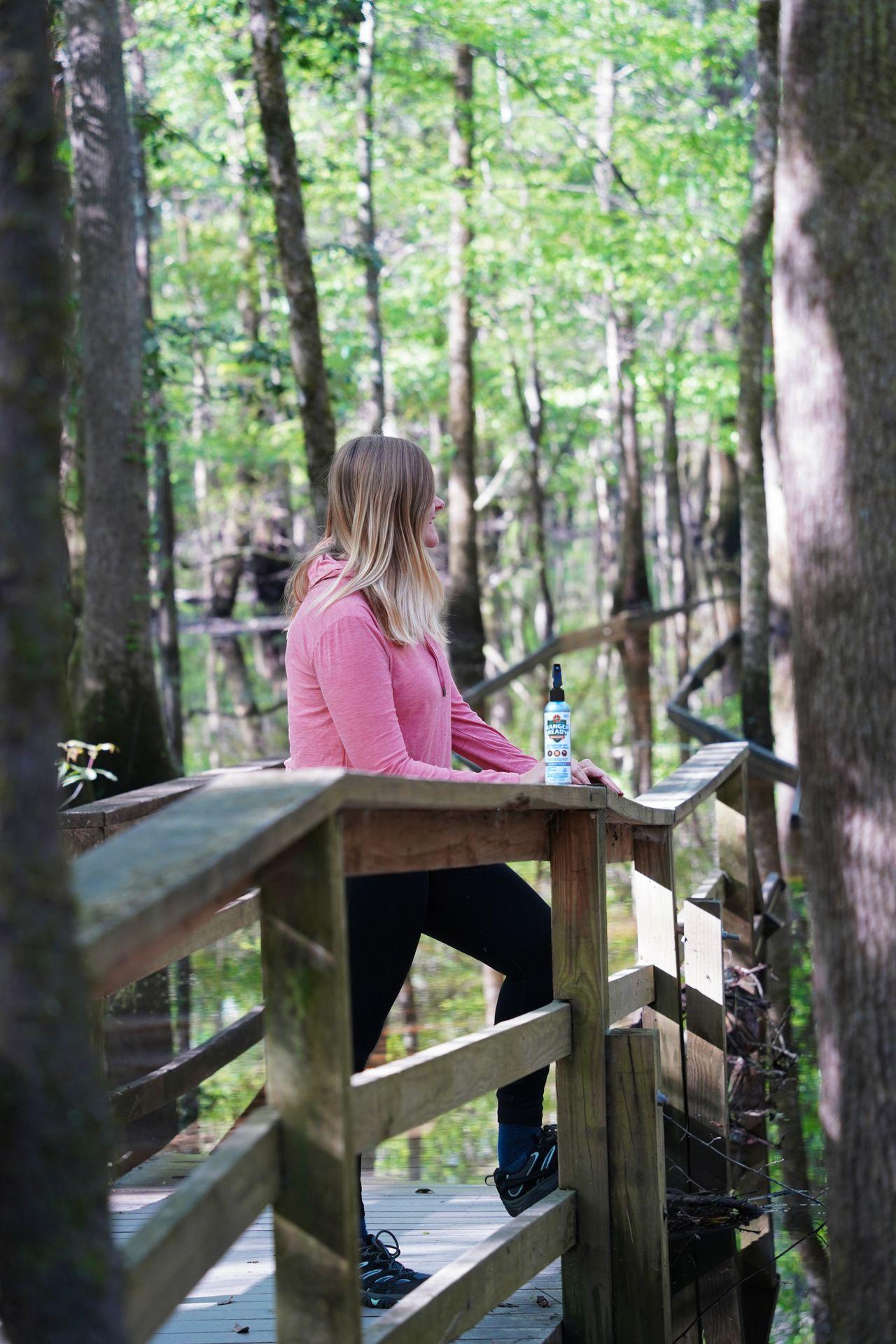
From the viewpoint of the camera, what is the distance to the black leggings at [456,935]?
328cm

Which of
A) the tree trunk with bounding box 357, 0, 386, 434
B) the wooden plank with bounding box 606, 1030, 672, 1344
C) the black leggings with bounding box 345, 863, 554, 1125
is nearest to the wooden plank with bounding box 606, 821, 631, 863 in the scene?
the black leggings with bounding box 345, 863, 554, 1125

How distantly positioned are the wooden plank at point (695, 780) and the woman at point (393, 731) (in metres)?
0.71

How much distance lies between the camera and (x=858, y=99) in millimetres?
2727

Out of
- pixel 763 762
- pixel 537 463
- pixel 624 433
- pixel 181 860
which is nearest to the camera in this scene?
pixel 181 860

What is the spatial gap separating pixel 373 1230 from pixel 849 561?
2.25 metres

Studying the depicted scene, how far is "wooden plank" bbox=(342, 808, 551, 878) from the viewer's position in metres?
2.46

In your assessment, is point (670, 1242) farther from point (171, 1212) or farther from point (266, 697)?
point (266, 697)

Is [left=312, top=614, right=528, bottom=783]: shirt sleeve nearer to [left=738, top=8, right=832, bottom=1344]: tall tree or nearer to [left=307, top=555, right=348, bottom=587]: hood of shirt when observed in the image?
[left=307, top=555, right=348, bottom=587]: hood of shirt

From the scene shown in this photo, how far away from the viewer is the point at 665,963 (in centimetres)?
460

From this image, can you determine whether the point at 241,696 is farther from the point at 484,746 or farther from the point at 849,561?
the point at 849,561

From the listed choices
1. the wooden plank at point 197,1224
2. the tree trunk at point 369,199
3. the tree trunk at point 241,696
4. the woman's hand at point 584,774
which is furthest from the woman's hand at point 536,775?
the tree trunk at point 369,199

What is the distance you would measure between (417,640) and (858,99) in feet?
4.70

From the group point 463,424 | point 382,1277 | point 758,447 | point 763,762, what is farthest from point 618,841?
point 463,424

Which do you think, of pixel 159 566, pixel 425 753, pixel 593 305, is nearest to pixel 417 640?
pixel 425 753
